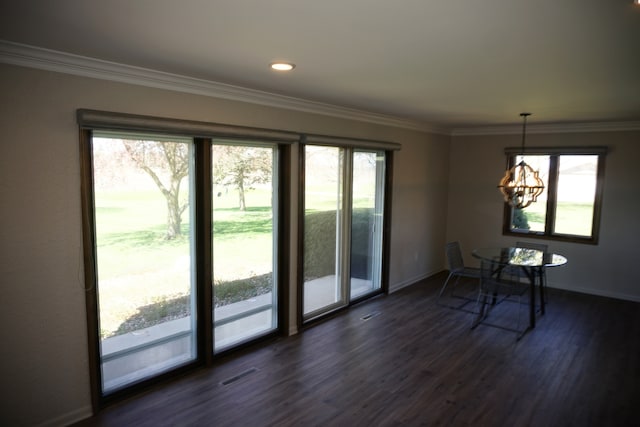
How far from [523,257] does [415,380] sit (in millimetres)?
2352

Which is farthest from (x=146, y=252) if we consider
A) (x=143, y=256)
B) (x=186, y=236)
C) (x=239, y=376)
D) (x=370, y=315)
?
(x=370, y=315)

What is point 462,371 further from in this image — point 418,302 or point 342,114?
point 342,114

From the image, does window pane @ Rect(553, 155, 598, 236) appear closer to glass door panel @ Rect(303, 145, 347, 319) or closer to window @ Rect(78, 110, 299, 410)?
glass door panel @ Rect(303, 145, 347, 319)

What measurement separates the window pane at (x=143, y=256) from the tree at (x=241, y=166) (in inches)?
11.5

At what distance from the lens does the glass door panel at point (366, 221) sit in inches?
209

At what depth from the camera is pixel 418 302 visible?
564 centimetres

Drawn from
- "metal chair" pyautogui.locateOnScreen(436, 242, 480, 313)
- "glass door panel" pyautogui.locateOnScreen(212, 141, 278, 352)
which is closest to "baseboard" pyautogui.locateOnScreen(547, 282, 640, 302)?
"metal chair" pyautogui.locateOnScreen(436, 242, 480, 313)

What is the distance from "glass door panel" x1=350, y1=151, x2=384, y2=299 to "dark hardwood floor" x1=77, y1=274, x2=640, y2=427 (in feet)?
2.52

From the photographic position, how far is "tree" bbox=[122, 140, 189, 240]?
3.18 meters

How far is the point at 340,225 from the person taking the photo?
5102 mm

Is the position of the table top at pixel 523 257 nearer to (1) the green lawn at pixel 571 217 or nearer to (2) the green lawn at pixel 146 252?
(1) the green lawn at pixel 571 217

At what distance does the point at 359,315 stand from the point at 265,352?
1.46 metres

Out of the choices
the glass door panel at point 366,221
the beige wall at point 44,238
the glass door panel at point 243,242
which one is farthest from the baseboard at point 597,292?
the beige wall at point 44,238

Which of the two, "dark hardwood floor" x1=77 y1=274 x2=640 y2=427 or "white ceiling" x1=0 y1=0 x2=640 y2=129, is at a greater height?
"white ceiling" x1=0 y1=0 x2=640 y2=129
